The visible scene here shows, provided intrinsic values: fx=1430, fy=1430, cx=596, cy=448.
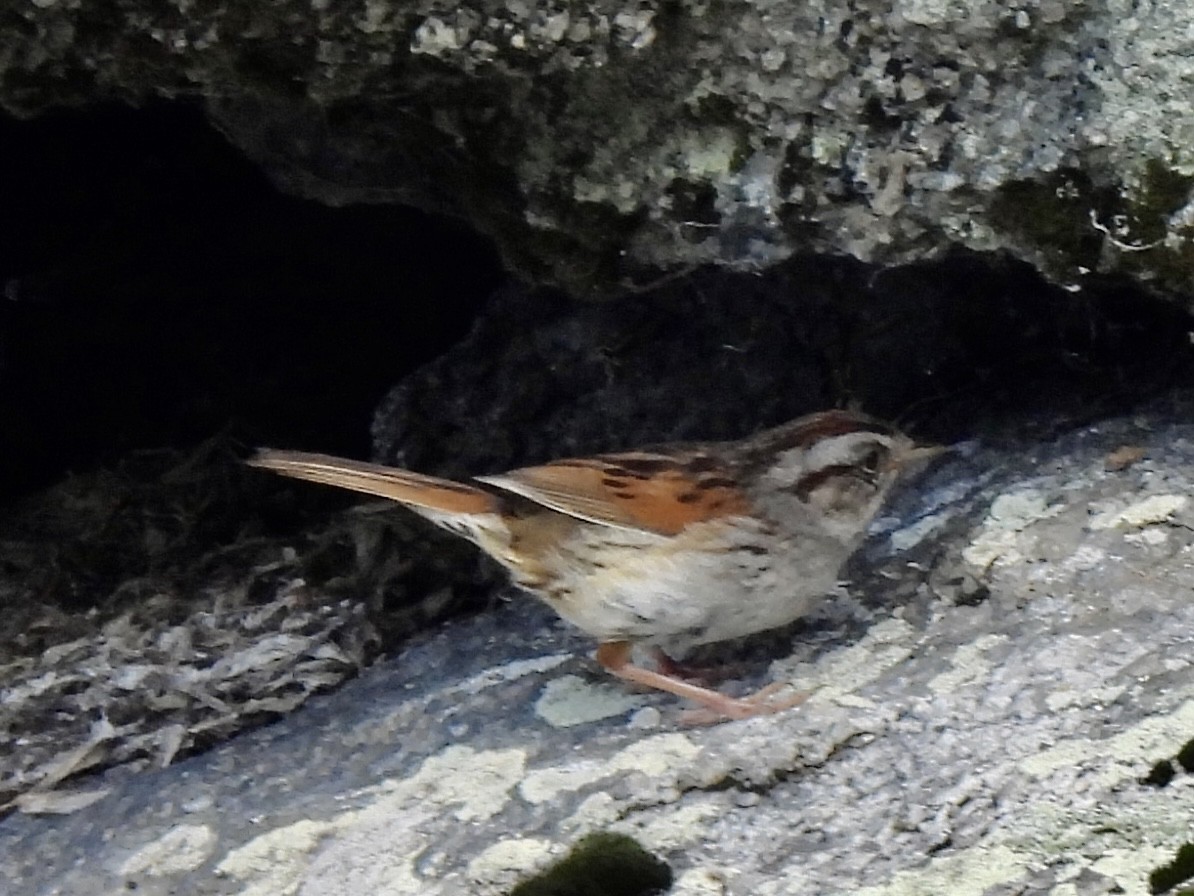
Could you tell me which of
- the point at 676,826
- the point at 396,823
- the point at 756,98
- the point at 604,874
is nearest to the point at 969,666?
the point at 676,826

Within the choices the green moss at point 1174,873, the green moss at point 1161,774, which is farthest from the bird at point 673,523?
the green moss at point 1174,873

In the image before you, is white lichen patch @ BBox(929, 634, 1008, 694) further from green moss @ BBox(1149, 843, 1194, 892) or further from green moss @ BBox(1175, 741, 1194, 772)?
green moss @ BBox(1149, 843, 1194, 892)

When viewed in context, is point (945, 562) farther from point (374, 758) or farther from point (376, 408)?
point (376, 408)

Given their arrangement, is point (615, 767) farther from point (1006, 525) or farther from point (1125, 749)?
point (1006, 525)

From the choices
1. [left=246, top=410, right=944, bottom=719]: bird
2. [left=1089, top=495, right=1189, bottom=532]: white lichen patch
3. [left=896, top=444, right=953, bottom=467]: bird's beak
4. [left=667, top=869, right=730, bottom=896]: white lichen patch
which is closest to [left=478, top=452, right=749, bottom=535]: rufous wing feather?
[left=246, top=410, right=944, bottom=719]: bird

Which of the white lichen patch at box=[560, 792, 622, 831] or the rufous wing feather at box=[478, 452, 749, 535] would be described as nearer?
the white lichen patch at box=[560, 792, 622, 831]

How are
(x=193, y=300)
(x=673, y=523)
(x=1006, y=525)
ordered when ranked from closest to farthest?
(x=1006, y=525), (x=673, y=523), (x=193, y=300)

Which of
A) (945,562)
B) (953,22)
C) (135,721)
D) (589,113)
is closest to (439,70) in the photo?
(589,113)
